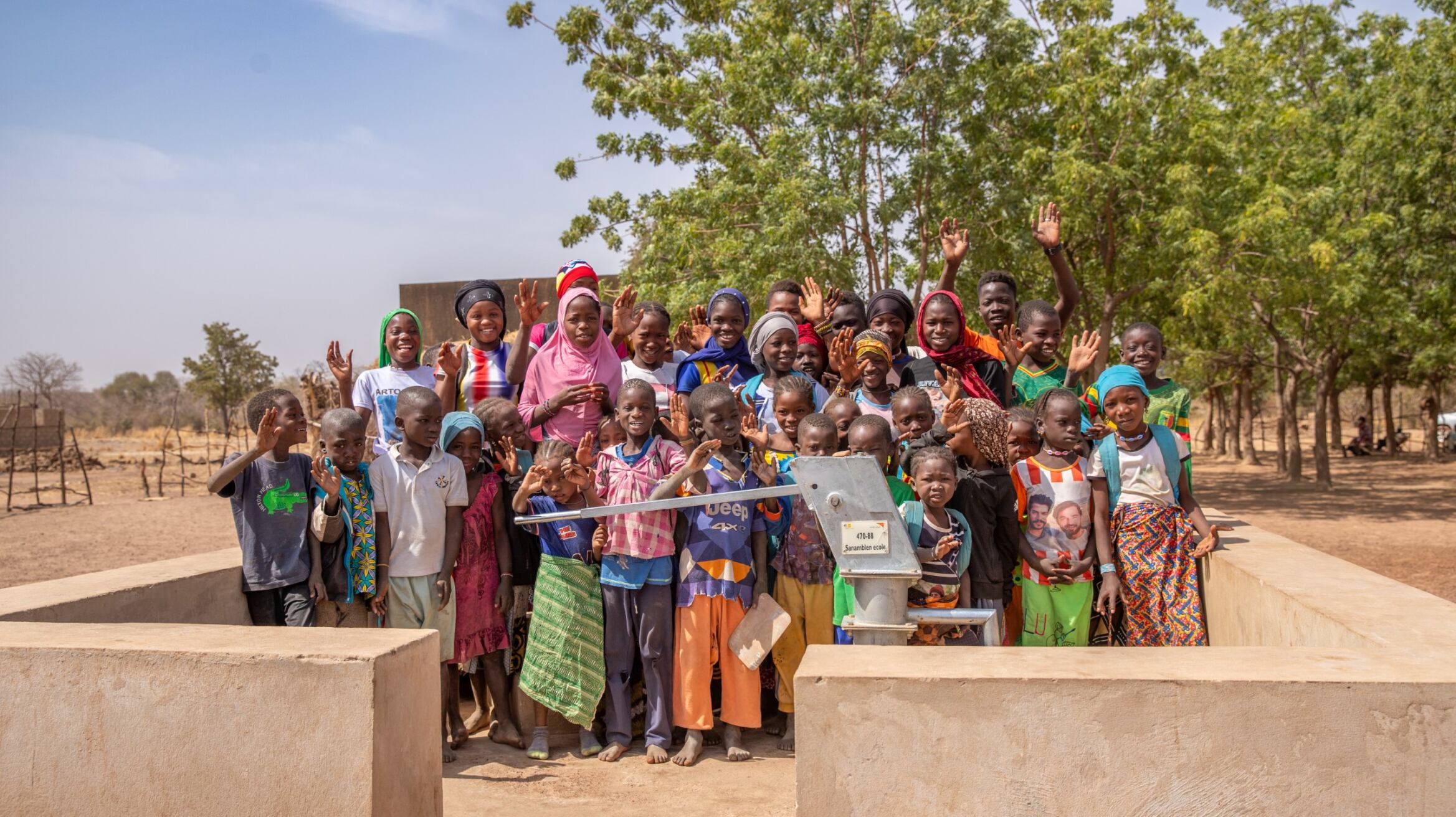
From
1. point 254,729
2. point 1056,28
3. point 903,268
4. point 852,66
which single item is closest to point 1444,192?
point 1056,28

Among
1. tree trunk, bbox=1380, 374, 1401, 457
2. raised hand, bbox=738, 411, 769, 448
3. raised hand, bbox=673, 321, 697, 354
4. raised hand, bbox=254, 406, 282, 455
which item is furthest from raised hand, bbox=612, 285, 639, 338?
tree trunk, bbox=1380, 374, 1401, 457

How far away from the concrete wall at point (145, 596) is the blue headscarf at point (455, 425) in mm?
947

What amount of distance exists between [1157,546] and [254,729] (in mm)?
2960

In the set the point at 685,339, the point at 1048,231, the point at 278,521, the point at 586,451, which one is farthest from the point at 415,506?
the point at 1048,231

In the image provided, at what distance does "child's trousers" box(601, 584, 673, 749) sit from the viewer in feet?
12.4

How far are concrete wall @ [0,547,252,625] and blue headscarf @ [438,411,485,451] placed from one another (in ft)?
3.11

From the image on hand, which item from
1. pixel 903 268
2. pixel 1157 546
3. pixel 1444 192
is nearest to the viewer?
pixel 1157 546

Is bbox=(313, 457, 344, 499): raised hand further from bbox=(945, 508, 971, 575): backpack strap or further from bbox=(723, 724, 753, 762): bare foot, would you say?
bbox=(945, 508, 971, 575): backpack strap

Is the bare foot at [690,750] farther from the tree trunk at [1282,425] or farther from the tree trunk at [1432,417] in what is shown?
the tree trunk at [1432,417]

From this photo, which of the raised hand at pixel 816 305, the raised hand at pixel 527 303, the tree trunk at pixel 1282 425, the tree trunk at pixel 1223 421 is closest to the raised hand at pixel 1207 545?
the raised hand at pixel 816 305

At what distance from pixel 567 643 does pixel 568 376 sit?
1108mm

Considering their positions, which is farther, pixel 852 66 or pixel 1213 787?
pixel 852 66

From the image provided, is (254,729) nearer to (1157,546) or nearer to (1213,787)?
(1213,787)

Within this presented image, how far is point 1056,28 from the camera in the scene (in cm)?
1237
